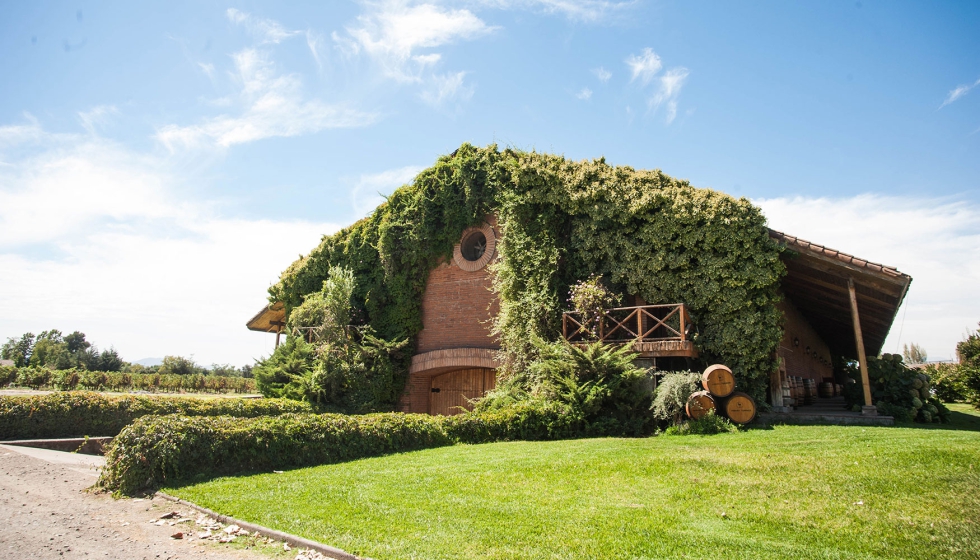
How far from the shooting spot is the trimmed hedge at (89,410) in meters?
12.3

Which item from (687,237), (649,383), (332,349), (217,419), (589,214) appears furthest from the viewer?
(332,349)

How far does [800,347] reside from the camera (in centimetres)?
1845

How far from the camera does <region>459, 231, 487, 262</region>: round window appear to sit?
17219 millimetres

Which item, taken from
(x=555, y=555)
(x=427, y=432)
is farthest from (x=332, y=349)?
(x=555, y=555)

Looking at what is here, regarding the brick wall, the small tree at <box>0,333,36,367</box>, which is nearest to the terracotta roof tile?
the brick wall

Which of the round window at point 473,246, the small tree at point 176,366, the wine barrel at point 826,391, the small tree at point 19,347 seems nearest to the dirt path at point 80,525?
the round window at point 473,246

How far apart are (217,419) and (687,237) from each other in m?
10.8

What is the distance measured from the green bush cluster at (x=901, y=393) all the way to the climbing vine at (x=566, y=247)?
259 cm

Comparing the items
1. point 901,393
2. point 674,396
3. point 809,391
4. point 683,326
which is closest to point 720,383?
point 674,396

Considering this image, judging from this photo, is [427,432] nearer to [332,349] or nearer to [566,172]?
[332,349]

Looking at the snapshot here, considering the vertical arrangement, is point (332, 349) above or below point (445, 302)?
below

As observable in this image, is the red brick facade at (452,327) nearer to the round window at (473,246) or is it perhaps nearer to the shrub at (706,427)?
the round window at (473,246)

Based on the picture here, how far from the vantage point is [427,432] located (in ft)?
34.6

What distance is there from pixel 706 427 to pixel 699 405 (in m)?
0.45
